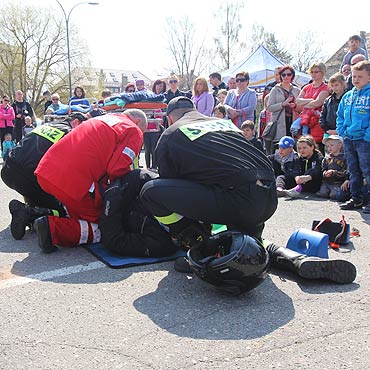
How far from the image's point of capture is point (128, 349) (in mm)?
2566

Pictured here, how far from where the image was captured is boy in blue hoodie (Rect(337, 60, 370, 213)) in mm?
5977

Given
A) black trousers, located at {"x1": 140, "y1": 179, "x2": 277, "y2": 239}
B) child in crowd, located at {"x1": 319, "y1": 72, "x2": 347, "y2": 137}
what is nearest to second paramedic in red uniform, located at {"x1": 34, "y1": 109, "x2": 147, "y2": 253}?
black trousers, located at {"x1": 140, "y1": 179, "x2": 277, "y2": 239}

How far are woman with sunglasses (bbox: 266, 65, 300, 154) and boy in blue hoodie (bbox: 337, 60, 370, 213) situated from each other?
1.98 m

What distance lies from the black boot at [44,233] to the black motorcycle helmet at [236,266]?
5.40 feet

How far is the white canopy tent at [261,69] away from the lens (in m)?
16.6

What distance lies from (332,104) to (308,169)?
104cm

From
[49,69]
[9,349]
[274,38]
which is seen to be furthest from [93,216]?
[274,38]

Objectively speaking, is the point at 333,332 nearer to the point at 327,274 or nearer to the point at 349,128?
the point at 327,274

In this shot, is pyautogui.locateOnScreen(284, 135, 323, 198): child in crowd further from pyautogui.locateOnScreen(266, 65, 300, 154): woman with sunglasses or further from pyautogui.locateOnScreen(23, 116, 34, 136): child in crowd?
pyautogui.locateOnScreen(23, 116, 34, 136): child in crowd

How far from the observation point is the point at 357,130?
19.9ft

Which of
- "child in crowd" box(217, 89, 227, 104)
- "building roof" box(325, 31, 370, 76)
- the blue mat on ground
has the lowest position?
the blue mat on ground

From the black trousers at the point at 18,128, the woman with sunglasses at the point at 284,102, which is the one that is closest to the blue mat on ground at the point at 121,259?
the woman with sunglasses at the point at 284,102

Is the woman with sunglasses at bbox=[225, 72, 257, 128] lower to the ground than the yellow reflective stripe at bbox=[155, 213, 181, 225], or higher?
higher

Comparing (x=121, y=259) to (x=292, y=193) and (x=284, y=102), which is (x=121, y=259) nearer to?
(x=292, y=193)
